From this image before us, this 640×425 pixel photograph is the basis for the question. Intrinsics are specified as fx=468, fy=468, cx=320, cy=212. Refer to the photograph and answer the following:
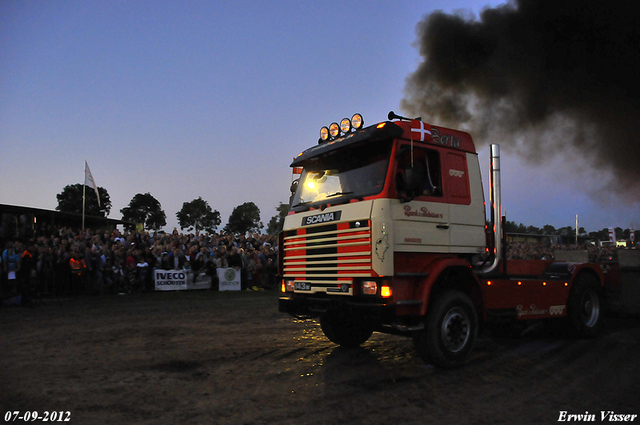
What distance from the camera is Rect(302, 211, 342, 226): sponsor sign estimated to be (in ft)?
20.4

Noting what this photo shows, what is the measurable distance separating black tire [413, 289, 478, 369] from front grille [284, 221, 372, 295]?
1.05 m

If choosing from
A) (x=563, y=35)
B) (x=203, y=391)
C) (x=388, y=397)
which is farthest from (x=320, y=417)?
(x=563, y=35)

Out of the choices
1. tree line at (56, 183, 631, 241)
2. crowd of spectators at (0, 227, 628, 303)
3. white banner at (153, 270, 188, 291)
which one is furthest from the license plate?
tree line at (56, 183, 631, 241)

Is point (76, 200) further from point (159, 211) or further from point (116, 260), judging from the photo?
point (116, 260)

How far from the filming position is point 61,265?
15.9 meters

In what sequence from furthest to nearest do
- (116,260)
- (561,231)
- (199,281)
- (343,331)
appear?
(561,231), (199,281), (116,260), (343,331)

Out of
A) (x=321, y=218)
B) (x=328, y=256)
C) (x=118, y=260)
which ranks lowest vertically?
(x=118, y=260)

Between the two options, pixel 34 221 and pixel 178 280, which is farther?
pixel 178 280

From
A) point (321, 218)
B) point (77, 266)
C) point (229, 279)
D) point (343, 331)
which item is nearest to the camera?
point (321, 218)

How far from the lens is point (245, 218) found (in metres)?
72.8

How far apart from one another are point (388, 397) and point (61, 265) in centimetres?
1461

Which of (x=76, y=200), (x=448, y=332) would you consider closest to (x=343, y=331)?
(x=448, y=332)

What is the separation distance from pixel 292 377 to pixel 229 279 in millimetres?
14506

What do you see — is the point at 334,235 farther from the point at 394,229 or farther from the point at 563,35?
the point at 563,35
